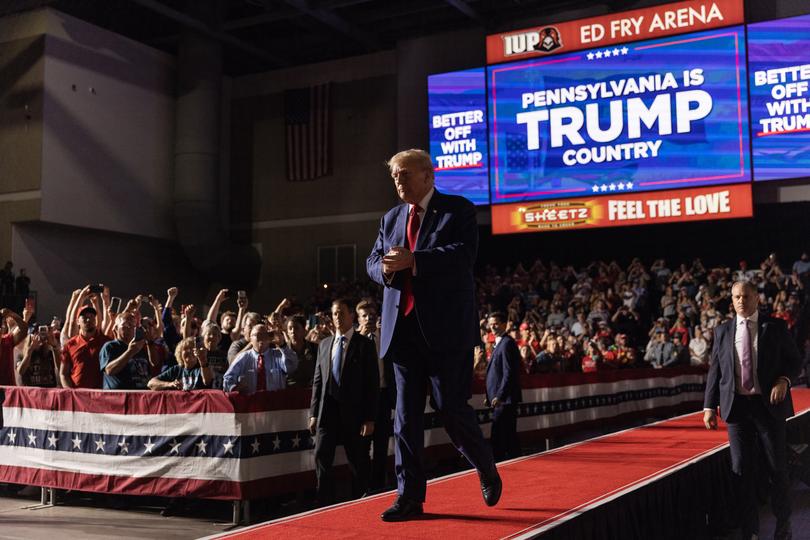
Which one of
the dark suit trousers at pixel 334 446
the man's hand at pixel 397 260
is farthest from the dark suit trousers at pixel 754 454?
the man's hand at pixel 397 260

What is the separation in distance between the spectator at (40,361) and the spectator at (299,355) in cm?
269

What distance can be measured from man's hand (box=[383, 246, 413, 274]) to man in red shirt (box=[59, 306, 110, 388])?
5577 mm

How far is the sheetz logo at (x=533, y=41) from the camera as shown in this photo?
69.8 ft

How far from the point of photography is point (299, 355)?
28.2 ft

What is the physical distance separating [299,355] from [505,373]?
254 cm

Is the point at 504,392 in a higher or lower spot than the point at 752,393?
lower

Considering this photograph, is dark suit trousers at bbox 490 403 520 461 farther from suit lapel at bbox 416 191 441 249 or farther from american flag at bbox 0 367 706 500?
suit lapel at bbox 416 191 441 249

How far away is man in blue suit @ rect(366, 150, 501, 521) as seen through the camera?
399 cm

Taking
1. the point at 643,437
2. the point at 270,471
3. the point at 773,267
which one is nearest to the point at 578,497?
the point at 270,471

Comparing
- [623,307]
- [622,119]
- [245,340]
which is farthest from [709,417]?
[622,119]

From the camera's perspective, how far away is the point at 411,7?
24.1 meters

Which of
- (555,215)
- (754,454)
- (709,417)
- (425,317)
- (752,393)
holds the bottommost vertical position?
(754,454)

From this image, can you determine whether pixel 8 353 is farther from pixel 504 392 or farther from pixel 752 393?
pixel 752 393

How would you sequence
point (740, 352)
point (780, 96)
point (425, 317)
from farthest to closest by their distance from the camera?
point (780, 96), point (740, 352), point (425, 317)
